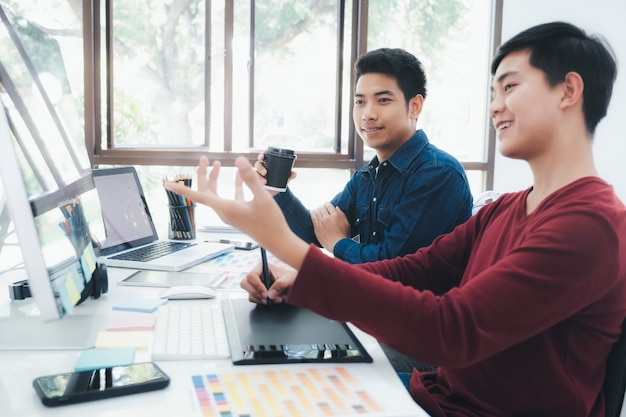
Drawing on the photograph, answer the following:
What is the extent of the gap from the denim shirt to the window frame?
1.41 metres

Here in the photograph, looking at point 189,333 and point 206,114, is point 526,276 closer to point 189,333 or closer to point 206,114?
point 189,333

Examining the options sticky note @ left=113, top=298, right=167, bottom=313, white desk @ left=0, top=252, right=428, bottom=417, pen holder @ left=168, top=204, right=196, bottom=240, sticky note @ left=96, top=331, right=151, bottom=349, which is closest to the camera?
white desk @ left=0, top=252, right=428, bottom=417

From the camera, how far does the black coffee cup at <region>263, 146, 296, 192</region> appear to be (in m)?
1.49

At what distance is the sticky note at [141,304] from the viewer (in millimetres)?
1103

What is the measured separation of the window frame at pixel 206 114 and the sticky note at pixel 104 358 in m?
2.42

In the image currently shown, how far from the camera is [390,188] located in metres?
1.82

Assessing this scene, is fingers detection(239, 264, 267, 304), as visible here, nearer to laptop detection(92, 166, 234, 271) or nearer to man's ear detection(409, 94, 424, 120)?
laptop detection(92, 166, 234, 271)

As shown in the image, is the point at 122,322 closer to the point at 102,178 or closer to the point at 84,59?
the point at 102,178

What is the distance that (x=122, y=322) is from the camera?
3.34ft

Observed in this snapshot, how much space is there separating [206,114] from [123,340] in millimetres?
2536

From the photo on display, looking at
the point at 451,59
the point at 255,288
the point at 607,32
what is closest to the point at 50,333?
the point at 255,288

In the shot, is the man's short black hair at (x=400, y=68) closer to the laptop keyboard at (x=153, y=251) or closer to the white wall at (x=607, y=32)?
the laptop keyboard at (x=153, y=251)

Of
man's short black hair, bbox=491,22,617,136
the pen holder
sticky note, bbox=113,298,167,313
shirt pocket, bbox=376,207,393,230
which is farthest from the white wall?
sticky note, bbox=113,298,167,313

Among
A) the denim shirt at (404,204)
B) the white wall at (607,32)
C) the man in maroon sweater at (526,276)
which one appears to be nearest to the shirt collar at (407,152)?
the denim shirt at (404,204)
